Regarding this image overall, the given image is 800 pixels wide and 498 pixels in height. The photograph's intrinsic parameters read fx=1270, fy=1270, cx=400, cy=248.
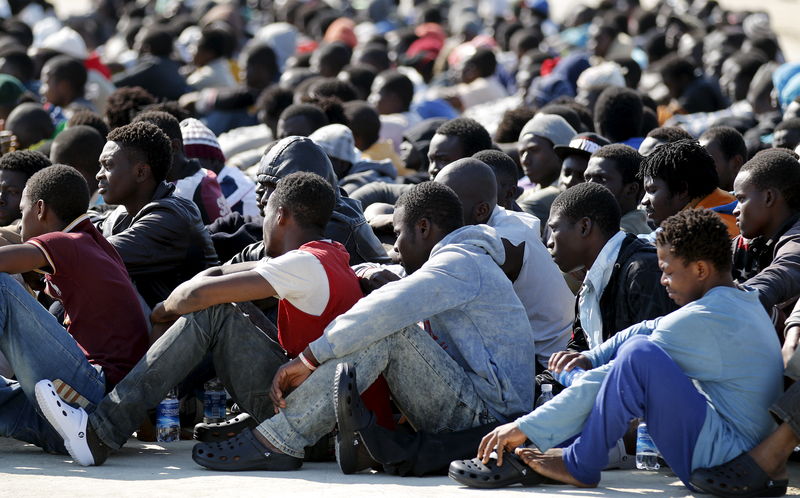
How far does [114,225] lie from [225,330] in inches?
60.4

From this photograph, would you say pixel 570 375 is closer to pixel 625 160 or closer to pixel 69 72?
pixel 625 160

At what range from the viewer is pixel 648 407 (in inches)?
182

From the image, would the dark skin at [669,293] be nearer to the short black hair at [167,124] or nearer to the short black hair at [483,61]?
the short black hair at [167,124]

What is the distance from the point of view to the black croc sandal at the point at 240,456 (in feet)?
16.8

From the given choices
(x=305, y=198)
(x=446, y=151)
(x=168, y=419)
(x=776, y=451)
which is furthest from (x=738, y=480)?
(x=446, y=151)

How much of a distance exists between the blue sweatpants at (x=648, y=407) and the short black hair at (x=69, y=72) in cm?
895

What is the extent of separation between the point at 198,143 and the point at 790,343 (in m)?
4.43

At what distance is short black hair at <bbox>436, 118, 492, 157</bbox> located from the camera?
25.3 ft

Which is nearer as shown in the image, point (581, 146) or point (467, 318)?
point (467, 318)

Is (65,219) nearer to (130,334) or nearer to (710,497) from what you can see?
(130,334)

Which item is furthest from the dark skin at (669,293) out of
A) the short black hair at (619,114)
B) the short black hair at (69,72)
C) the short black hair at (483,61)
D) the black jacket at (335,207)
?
the short black hair at (483,61)

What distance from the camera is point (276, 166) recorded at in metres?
6.48

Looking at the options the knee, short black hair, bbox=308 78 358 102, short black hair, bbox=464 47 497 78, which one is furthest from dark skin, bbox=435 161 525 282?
short black hair, bbox=464 47 497 78

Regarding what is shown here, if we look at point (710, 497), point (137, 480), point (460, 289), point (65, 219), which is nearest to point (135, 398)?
point (137, 480)
